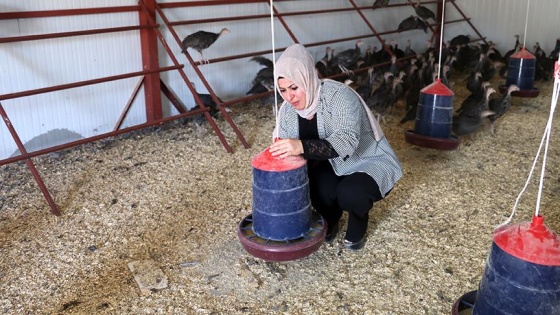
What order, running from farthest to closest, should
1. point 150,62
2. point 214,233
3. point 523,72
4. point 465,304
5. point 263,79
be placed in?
1. point 523,72
2. point 263,79
3. point 150,62
4. point 214,233
5. point 465,304

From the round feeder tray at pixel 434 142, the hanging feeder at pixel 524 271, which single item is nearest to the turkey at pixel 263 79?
the round feeder tray at pixel 434 142

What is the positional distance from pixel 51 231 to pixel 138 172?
2.84ft

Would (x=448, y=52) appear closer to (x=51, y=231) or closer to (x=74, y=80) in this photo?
(x=74, y=80)

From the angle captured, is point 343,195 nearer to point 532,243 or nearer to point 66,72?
point 532,243

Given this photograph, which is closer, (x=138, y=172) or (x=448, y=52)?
(x=138, y=172)

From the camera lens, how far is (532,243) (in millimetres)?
1466

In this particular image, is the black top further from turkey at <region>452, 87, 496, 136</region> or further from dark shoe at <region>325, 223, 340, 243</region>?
turkey at <region>452, 87, 496, 136</region>

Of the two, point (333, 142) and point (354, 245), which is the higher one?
point (333, 142)

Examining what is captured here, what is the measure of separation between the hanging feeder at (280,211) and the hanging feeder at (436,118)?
1.82 m

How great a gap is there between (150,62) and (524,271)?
3.52 metres

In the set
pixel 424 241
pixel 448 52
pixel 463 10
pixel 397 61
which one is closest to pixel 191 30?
pixel 397 61

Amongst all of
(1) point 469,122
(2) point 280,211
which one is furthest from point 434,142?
(2) point 280,211

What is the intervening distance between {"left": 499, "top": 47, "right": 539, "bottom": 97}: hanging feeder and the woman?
3670mm

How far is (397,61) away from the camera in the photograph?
614 centimetres
